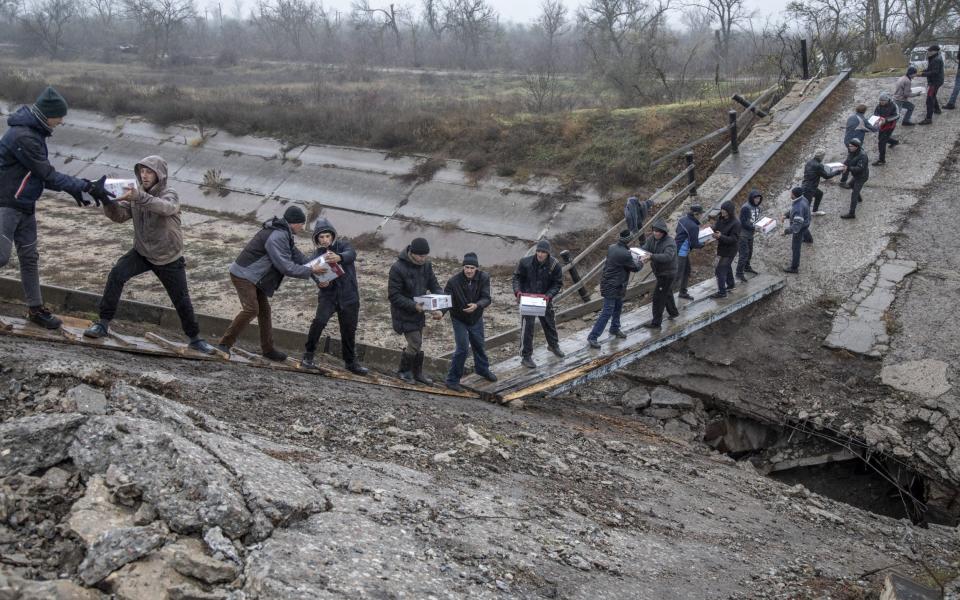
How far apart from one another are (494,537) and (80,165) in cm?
2148

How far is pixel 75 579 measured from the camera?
322cm

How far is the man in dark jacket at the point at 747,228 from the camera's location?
10789 mm

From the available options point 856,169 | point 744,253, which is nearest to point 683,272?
point 744,253

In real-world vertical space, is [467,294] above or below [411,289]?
below

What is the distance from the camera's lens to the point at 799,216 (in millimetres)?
11109

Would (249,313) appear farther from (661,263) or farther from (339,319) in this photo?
(661,263)

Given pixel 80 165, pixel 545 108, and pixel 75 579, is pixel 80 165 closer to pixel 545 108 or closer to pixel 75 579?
pixel 545 108

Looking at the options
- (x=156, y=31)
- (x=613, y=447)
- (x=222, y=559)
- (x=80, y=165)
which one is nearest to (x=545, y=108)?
(x=80, y=165)

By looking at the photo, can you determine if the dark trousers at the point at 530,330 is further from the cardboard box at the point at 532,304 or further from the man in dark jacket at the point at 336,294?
the man in dark jacket at the point at 336,294

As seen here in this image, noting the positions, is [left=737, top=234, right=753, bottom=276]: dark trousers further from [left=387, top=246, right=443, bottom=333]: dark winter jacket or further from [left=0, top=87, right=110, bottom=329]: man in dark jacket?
[left=0, top=87, right=110, bottom=329]: man in dark jacket

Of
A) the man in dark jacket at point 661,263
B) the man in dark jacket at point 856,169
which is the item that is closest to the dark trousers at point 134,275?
the man in dark jacket at point 661,263

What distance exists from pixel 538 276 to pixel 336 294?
229 cm

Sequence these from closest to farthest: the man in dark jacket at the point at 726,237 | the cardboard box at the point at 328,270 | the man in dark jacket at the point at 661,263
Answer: the cardboard box at the point at 328,270
the man in dark jacket at the point at 661,263
the man in dark jacket at the point at 726,237

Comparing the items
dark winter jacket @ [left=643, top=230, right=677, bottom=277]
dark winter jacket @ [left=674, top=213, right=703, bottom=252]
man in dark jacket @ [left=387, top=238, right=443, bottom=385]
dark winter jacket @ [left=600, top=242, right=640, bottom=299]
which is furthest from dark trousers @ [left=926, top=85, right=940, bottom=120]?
man in dark jacket @ [left=387, top=238, right=443, bottom=385]
